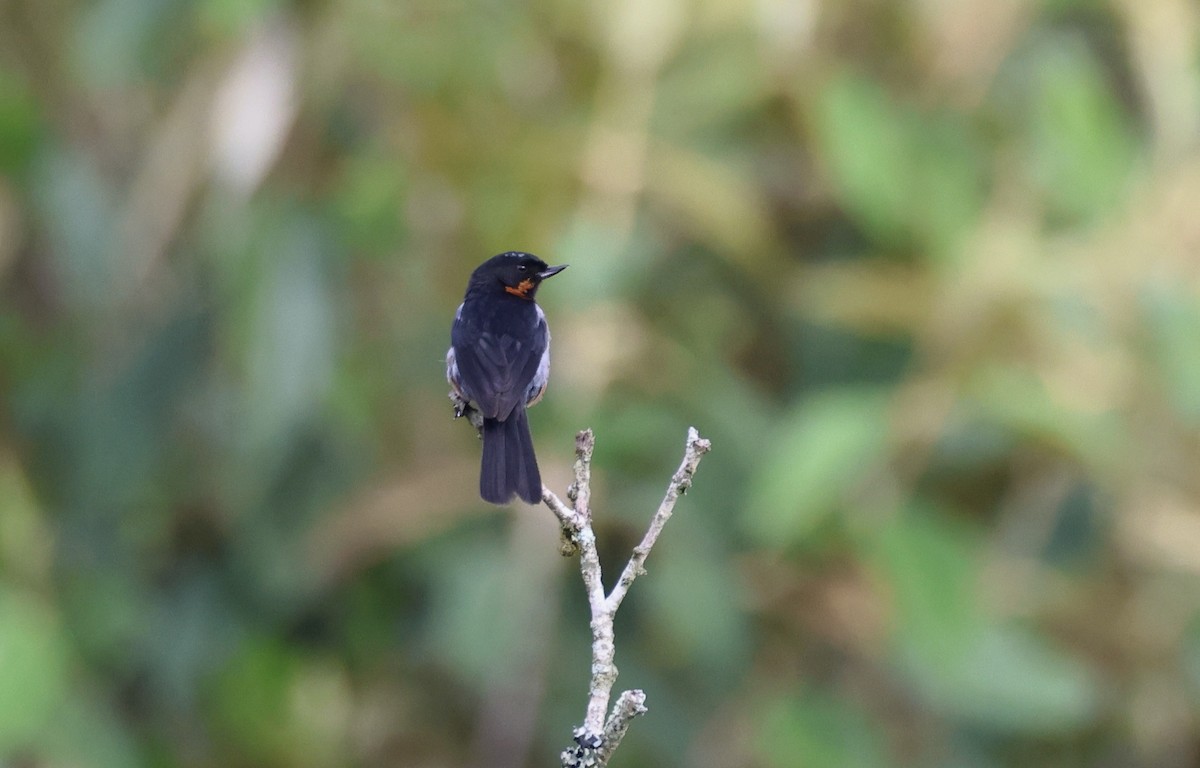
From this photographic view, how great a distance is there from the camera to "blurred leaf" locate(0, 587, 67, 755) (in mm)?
4883

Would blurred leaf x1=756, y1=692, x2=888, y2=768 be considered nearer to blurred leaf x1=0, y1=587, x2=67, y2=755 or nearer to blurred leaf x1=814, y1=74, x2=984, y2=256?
blurred leaf x1=814, y1=74, x2=984, y2=256

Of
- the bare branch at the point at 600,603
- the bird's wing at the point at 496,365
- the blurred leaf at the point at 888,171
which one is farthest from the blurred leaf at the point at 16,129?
the bare branch at the point at 600,603

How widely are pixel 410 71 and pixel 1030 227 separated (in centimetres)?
234

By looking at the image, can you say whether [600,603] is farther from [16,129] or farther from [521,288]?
[16,129]

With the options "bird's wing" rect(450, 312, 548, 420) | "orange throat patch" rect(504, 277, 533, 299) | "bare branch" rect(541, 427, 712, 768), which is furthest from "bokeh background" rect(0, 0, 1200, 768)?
"bare branch" rect(541, 427, 712, 768)

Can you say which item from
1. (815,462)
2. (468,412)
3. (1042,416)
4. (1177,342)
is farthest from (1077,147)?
(468,412)

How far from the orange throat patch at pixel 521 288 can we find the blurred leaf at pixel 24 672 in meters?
2.49

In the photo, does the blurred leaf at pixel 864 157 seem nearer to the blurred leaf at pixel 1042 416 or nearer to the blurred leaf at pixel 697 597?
the blurred leaf at pixel 1042 416

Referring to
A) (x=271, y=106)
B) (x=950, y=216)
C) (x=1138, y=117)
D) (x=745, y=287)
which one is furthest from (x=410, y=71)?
(x=1138, y=117)

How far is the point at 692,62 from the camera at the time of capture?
577 centimetres

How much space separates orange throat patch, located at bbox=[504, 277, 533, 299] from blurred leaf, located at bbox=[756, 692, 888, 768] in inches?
92.6

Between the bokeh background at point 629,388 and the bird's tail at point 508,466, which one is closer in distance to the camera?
the bird's tail at point 508,466

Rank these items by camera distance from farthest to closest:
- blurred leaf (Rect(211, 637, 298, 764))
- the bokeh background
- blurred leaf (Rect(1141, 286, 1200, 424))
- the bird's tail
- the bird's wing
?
1. blurred leaf (Rect(211, 637, 298, 764))
2. the bokeh background
3. blurred leaf (Rect(1141, 286, 1200, 424))
4. the bird's wing
5. the bird's tail

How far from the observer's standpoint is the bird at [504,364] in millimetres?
2705
